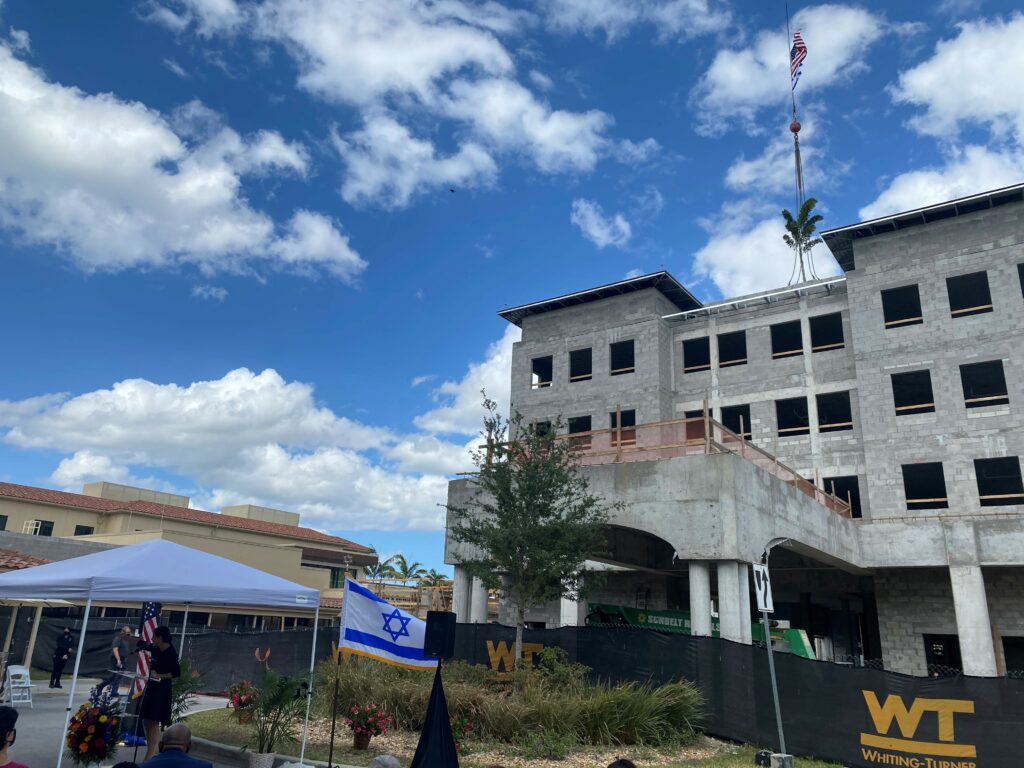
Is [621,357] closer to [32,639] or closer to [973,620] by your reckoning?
[973,620]

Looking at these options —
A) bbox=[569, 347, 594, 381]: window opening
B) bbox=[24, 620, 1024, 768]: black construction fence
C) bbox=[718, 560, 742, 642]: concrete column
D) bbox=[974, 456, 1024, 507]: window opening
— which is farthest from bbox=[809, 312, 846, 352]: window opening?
bbox=[24, 620, 1024, 768]: black construction fence

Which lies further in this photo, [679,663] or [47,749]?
[679,663]

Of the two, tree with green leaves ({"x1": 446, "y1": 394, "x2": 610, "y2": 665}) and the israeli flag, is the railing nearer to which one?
tree with green leaves ({"x1": 446, "y1": 394, "x2": 610, "y2": 665})

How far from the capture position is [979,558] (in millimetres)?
25453

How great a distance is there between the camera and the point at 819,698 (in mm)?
13055

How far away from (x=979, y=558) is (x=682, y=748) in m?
17.3

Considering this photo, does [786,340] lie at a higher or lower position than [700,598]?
higher

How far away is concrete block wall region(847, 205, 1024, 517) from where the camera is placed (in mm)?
28359

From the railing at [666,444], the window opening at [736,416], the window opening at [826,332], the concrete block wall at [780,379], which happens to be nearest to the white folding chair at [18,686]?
the railing at [666,444]

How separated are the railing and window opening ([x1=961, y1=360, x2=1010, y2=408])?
1287 centimetres

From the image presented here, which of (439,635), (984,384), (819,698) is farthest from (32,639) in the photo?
(984,384)

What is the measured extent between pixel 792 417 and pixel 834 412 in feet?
5.74

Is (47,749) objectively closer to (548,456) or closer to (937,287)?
(548,456)

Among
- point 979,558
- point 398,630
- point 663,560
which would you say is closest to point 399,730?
point 398,630
